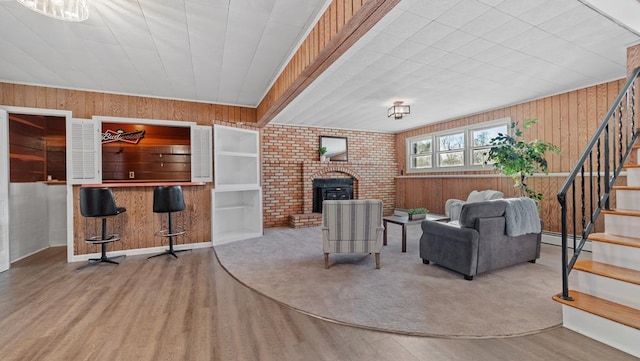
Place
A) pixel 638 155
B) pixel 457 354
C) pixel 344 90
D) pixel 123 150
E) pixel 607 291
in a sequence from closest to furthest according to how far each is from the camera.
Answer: pixel 457 354
pixel 607 291
pixel 638 155
pixel 344 90
pixel 123 150

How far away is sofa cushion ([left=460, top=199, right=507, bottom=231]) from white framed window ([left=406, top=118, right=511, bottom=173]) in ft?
7.62

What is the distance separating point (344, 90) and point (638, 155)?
10.6ft

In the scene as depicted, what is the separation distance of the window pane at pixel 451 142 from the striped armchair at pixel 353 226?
399cm

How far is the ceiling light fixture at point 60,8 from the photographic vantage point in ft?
5.47

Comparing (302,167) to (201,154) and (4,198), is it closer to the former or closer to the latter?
(201,154)

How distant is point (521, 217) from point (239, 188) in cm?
416

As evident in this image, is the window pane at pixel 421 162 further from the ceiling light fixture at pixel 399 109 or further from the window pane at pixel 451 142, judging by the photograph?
the ceiling light fixture at pixel 399 109

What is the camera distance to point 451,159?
6332 mm

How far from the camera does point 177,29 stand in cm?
241

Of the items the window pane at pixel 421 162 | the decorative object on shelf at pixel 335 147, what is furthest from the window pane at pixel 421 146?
the decorative object on shelf at pixel 335 147

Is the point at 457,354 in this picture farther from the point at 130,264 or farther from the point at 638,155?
the point at 130,264

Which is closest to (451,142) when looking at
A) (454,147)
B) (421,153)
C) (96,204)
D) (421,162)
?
(454,147)

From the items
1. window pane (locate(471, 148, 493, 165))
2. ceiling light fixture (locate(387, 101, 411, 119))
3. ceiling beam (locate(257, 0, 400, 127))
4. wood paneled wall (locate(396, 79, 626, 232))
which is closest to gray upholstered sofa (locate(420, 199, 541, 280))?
wood paneled wall (locate(396, 79, 626, 232))

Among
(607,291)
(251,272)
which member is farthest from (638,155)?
(251,272)
